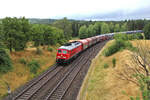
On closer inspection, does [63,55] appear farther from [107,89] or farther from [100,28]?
[100,28]

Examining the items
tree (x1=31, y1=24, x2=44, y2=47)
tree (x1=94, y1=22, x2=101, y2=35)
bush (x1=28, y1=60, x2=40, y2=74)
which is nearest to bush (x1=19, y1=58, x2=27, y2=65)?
bush (x1=28, y1=60, x2=40, y2=74)

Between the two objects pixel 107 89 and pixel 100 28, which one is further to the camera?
pixel 100 28

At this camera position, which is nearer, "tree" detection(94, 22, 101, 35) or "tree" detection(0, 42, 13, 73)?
"tree" detection(0, 42, 13, 73)

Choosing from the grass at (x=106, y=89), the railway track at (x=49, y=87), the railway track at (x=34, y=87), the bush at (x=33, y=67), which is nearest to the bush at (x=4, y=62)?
the bush at (x=33, y=67)

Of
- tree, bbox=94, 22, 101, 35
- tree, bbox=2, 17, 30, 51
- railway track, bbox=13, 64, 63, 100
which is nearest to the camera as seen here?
railway track, bbox=13, 64, 63, 100

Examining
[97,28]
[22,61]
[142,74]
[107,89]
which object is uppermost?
[97,28]

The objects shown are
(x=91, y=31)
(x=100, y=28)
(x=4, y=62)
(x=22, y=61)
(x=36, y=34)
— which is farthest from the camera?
(x=100, y=28)

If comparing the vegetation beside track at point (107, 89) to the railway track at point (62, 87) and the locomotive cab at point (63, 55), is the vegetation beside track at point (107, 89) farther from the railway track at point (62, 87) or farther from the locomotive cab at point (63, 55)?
the locomotive cab at point (63, 55)

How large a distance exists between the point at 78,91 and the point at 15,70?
36.8 feet

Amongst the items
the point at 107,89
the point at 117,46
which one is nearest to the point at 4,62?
the point at 107,89

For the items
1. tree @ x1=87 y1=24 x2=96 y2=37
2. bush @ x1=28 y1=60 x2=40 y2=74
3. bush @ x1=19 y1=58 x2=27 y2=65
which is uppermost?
tree @ x1=87 y1=24 x2=96 y2=37

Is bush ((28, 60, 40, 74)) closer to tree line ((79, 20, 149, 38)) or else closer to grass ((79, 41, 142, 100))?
grass ((79, 41, 142, 100))

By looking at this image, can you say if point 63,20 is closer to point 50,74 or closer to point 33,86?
point 50,74

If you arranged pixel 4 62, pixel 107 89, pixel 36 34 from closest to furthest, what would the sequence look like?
pixel 107 89 < pixel 4 62 < pixel 36 34
